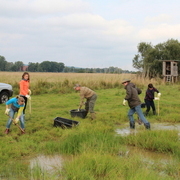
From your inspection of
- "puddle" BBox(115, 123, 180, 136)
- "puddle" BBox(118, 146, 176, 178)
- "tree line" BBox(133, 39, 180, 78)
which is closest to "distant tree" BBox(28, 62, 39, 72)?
"tree line" BBox(133, 39, 180, 78)

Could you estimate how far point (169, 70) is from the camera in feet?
105

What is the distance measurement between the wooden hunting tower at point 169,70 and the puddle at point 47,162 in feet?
89.6

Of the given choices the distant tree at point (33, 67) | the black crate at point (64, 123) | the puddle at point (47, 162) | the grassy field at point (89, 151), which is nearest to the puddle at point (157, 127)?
the grassy field at point (89, 151)

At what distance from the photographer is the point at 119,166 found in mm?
4742

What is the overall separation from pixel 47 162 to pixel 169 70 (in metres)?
28.6

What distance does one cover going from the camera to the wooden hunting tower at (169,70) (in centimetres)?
3105

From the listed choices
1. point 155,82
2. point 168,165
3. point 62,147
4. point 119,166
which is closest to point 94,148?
point 62,147

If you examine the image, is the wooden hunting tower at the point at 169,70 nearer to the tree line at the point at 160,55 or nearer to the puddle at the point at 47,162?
the tree line at the point at 160,55

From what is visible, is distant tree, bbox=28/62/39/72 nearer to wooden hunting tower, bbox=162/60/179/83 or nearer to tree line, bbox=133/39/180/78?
tree line, bbox=133/39/180/78

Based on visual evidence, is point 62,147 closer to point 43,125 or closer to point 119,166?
point 119,166

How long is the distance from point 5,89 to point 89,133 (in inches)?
317

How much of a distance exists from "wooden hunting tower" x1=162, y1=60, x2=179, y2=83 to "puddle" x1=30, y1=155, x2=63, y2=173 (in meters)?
27.3

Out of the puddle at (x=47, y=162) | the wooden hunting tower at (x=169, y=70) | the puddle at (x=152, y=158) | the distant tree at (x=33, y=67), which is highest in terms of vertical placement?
the distant tree at (x=33, y=67)

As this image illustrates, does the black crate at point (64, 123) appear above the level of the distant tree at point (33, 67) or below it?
below
